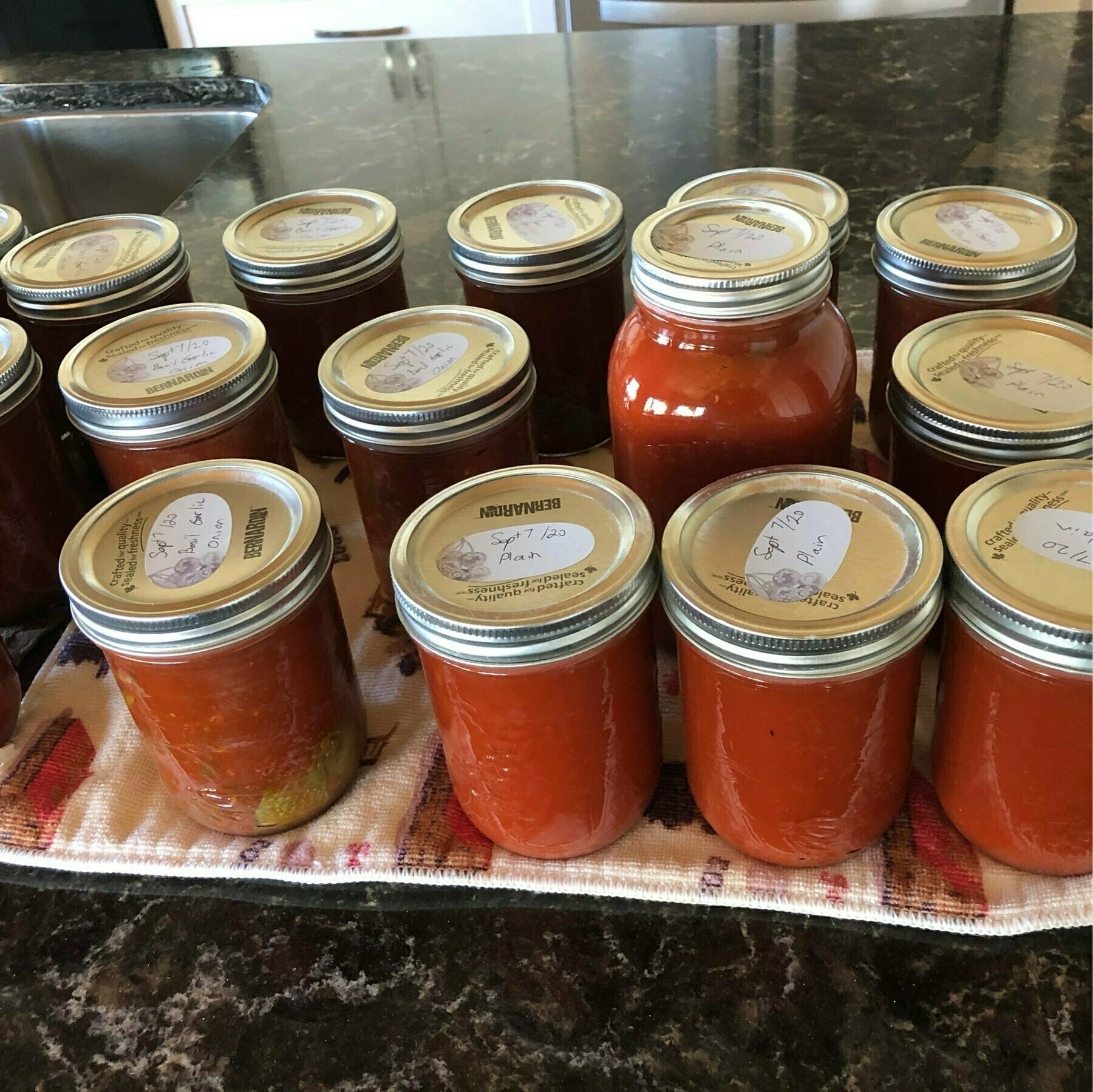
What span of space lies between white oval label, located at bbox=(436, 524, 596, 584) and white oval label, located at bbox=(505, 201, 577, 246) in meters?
0.38

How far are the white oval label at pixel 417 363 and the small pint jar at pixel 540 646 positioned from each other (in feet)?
0.53

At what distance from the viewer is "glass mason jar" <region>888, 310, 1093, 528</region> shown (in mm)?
641

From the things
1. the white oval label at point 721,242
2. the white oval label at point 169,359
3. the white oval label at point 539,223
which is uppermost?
the white oval label at point 721,242

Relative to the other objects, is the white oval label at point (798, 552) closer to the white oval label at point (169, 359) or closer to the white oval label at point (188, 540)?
the white oval label at point (188, 540)

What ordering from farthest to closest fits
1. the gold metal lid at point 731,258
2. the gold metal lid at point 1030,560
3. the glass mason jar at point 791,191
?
the glass mason jar at point 791,191
the gold metal lid at point 731,258
the gold metal lid at point 1030,560

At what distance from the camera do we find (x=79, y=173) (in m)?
1.76

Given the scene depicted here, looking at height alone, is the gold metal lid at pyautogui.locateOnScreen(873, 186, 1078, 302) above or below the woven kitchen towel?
above

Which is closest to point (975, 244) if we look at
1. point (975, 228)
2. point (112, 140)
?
point (975, 228)

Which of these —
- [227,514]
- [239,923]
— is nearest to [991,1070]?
[239,923]

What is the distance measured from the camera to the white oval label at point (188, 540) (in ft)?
2.04

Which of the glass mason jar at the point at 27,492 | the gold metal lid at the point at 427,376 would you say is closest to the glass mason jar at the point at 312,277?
the gold metal lid at the point at 427,376

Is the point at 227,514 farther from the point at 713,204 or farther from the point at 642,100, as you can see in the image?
the point at 642,100

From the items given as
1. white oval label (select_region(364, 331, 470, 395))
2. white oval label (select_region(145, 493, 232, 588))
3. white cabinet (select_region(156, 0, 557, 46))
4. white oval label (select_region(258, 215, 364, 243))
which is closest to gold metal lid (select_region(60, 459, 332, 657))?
white oval label (select_region(145, 493, 232, 588))

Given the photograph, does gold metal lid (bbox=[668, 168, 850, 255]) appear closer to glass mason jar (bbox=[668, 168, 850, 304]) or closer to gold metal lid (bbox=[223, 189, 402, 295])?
glass mason jar (bbox=[668, 168, 850, 304])
